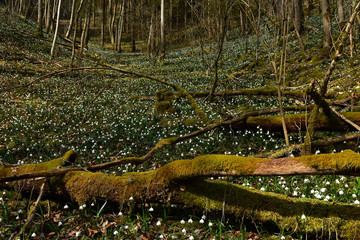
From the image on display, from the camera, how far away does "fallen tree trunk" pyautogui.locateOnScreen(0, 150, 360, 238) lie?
255 cm

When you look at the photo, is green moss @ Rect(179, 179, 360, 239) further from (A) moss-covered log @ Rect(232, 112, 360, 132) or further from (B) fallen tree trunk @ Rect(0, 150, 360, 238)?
(A) moss-covered log @ Rect(232, 112, 360, 132)

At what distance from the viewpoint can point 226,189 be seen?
3295mm

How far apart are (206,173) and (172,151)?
345 centimetres

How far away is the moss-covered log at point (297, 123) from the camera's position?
489 centimetres

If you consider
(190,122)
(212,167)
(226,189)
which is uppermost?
(212,167)

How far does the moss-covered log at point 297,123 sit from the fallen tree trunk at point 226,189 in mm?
1482

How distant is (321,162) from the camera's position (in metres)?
2.44

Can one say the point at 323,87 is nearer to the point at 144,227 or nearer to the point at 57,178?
the point at 144,227

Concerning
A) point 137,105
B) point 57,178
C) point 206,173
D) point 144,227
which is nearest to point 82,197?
point 57,178

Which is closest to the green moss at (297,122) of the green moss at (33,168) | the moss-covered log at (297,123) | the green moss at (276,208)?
the moss-covered log at (297,123)

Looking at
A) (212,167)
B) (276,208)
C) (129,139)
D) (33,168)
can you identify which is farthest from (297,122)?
(33,168)

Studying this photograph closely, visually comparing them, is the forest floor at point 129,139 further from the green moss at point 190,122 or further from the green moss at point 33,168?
the green moss at point 33,168

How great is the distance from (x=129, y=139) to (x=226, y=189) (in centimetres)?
458

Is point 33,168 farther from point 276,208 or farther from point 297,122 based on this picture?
point 297,122
